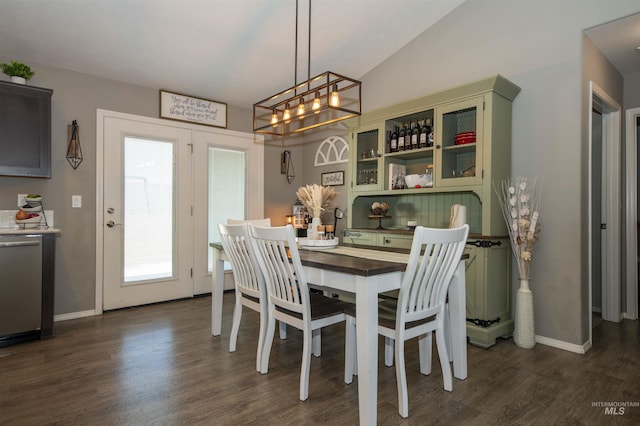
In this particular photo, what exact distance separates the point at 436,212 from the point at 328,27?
2031 millimetres

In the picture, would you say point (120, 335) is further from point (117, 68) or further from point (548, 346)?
point (548, 346)

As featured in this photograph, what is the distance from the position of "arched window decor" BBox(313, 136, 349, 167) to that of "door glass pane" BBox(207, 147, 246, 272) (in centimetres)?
101

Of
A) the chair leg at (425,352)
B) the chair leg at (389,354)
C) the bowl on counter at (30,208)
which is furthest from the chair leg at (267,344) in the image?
the bowl on counter at (30,208)

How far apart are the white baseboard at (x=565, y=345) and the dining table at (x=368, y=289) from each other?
3.09 ft

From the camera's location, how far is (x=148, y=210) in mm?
4031

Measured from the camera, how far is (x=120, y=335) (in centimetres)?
308

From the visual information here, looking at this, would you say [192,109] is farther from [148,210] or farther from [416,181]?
[416,181]

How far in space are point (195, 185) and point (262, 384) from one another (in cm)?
274

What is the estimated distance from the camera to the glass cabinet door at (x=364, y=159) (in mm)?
3914

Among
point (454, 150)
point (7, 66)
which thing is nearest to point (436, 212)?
point (454, 150)

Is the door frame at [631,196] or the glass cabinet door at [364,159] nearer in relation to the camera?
the door frame at [631,196]

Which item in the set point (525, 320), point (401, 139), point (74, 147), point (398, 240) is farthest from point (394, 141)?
point (74, 147)

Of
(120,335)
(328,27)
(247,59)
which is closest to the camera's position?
(120,335)

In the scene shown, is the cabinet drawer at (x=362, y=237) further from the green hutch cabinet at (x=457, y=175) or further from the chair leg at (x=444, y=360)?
the chair leg at (x=444, y=360)
